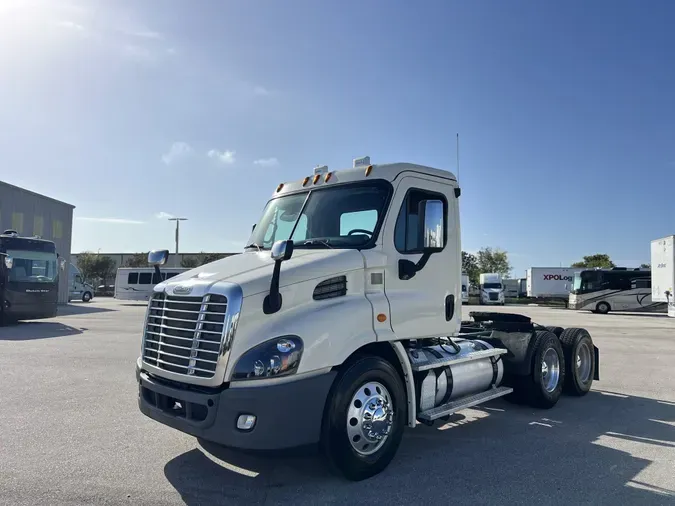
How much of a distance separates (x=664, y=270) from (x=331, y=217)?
28756mm

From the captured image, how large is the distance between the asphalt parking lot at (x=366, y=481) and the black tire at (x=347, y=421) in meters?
0.15

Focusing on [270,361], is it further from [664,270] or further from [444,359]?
[664,270]

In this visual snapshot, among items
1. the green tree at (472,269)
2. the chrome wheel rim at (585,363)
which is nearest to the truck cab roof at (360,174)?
the chrome wheel rim at (585,363)

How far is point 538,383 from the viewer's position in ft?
23.7

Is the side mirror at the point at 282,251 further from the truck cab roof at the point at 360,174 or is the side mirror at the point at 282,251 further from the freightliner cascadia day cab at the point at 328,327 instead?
the truck cab roof at the point at 360,174

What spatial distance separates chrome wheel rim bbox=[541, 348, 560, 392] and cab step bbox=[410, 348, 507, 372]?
127cm

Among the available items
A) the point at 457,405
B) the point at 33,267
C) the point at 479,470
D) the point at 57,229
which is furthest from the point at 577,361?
the point at 57,229

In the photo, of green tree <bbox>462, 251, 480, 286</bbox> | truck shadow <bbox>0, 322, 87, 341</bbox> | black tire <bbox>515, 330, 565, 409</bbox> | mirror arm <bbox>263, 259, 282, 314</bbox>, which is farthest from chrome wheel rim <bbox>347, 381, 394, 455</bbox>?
green tree <bbox>462, 251, 480, 286</bbox>

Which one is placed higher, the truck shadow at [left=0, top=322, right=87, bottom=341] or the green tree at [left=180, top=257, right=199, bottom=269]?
the green tree at [left=180, top=257, right=199, bottom=269]

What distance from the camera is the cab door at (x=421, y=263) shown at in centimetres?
514

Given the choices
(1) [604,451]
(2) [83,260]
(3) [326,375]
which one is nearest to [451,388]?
(1) [604,451]

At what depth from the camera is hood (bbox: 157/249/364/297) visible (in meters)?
4.32

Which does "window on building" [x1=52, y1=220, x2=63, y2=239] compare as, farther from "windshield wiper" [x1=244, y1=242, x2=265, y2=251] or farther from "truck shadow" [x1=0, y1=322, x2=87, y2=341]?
"windshield wiper" [x1=244, y1=242, x2=265, y2=251]

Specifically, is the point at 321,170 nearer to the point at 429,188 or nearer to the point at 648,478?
the point at 429,188
